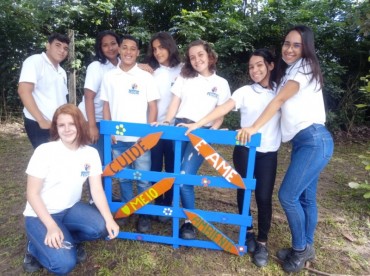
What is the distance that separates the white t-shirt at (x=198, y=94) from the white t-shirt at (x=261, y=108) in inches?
7.7

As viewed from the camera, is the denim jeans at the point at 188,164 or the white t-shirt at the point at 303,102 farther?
the denim jeans at the point at 188,164

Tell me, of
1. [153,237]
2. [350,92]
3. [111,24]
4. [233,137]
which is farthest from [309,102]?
[111,24]

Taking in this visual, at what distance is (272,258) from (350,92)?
18.3 feet

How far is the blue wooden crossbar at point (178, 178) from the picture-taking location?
2.33m

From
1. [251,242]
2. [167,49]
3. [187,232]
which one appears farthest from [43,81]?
[251,242]

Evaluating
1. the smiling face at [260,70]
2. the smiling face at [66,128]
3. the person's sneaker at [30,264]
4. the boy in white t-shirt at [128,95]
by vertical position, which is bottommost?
the person's sneaker at [30,264]

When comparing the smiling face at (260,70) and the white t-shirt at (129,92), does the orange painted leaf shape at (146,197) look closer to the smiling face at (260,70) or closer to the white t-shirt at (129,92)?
the white t-shirt at (129,92)

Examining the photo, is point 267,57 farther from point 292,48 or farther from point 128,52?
point 128,52

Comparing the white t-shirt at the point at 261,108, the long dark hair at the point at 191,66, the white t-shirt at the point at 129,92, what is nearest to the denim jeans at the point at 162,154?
the white t-shirt at the point at 129,92

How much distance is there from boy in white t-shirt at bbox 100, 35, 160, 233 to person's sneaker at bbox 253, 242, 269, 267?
3.95 feet

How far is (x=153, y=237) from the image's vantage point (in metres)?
2.71

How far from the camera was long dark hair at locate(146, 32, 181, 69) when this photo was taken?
106 inches

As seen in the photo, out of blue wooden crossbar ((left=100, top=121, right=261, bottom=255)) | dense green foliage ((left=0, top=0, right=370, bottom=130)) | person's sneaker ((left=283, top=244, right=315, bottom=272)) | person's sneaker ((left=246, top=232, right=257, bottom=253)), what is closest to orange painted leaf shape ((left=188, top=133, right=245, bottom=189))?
blue wooden crossbar ((left=100, top=121, right=261, bottom=255))

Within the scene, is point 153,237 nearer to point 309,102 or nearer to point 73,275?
point 73,275
